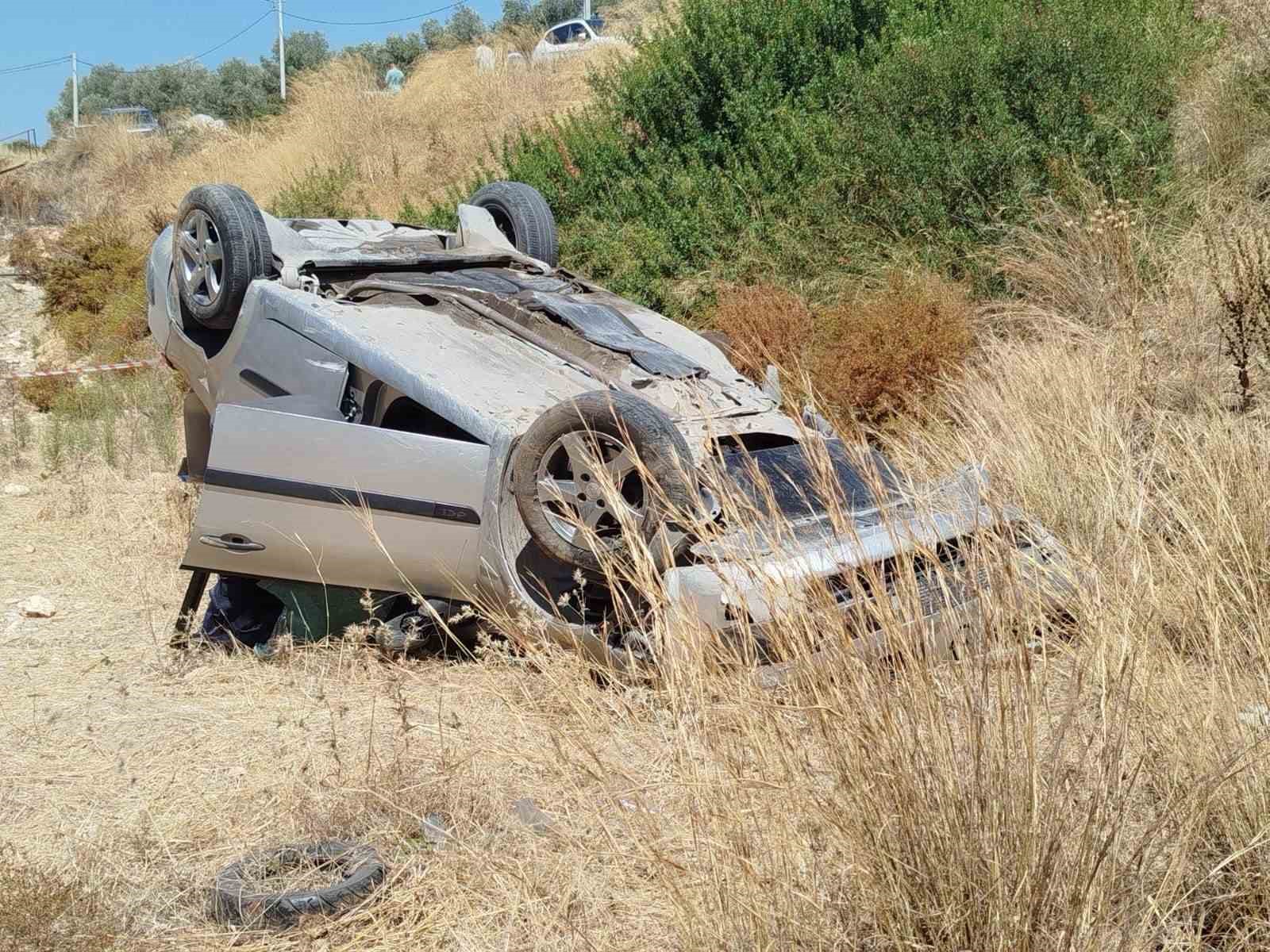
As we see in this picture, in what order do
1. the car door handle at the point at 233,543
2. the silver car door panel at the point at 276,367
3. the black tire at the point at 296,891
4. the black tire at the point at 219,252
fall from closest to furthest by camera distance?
1. the black tire at the point at 296,891
2. the car door handle at the point at 233,543
3. the silver car door panel at the point at 276,367
4. the black tire at the point at 219,252

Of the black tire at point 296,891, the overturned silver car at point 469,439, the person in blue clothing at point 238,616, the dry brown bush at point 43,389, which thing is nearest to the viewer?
the black tire at point 296,891

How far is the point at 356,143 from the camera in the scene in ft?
70.2

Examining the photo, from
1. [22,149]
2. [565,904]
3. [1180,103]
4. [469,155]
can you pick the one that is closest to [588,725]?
[565,904]

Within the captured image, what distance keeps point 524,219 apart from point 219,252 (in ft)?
6.53

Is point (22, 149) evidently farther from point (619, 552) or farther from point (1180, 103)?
point (619, 552)

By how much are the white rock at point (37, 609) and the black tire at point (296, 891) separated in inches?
129

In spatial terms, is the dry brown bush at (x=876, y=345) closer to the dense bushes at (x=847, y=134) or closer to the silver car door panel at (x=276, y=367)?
the dense bushes at (x=847, y=134)

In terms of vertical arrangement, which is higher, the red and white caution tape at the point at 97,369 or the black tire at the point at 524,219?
the black tire at the point at 524,219

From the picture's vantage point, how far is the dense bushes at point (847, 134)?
10.2 m

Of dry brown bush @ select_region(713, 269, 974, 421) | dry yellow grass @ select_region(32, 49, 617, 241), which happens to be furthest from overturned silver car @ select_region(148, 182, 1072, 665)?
dry yellow grass @ select_region(32, 49, 617, 241)

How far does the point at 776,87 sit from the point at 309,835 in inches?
438

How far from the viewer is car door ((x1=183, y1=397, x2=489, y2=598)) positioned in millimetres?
4695

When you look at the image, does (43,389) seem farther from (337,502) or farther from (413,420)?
(337,502)

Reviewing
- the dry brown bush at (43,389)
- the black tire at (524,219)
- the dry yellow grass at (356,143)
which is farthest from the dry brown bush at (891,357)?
the dry yellow grass at (356,143)
